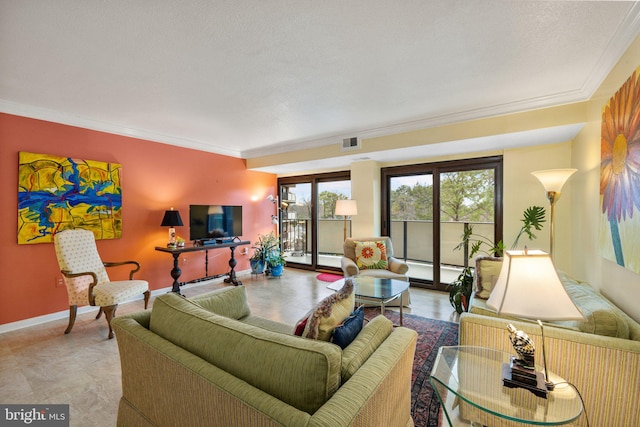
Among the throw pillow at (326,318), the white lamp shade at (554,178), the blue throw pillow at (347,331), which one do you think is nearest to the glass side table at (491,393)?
the blue throw pillow at (347,331)

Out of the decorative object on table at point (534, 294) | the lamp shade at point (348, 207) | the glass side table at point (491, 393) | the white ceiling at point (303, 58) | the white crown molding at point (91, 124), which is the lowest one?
the glass side table at point (491, 393)

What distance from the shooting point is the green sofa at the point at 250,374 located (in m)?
0.95

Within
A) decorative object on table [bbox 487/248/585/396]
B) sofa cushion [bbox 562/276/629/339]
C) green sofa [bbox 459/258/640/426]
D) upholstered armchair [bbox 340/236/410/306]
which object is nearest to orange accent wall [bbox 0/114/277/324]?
upholstered armchair [bbox 340/236/410/306]

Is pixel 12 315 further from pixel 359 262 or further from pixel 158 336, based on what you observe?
pixel 359 262

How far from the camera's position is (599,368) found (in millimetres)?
1458

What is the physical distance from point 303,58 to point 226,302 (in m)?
2.07

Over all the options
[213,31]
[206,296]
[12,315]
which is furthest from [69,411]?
[213,31]

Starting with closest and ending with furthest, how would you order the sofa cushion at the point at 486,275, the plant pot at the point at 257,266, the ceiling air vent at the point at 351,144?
the sofa cushion at the point at 486,275 < the ceiling air vent at the point at 351,144 < the plant pot at the point at 257,266

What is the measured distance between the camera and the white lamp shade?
8.55 feet

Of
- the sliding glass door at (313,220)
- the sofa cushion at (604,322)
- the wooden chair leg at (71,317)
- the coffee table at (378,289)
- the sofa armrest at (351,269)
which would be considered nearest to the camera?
the sofa cushion at (604,322)

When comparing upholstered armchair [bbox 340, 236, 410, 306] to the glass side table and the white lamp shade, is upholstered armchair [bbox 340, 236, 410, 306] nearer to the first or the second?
the white lamp shade

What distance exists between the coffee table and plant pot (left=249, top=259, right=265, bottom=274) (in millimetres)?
2428

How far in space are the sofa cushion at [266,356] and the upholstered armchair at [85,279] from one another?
2.14 metres

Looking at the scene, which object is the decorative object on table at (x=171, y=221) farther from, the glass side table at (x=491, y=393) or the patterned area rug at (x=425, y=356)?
the glass side table at (x=491, y=393)
